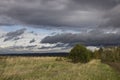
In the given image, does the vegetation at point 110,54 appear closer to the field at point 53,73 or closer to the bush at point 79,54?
the bush at point 79,54

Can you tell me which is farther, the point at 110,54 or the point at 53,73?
the point at 110,54

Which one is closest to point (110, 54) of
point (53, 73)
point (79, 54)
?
point (79, 54)

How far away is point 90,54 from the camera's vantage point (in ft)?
261

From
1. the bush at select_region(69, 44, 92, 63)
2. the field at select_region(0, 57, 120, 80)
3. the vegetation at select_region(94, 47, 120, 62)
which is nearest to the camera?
the field at select_region(0, 57, 120, 80)

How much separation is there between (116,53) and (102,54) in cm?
680

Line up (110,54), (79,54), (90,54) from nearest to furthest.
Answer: (79,54) → (90,54) → (110,54)

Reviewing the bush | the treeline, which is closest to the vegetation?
the treeline

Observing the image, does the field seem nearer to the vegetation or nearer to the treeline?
the treeline

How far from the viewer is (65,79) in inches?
915

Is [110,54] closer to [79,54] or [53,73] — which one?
Answer: [79,54]

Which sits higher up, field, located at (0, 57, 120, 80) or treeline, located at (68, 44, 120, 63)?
treeline, located at (68, 44, 120, 63)

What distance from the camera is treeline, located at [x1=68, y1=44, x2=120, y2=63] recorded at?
64.5 meters

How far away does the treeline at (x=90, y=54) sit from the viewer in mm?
64500

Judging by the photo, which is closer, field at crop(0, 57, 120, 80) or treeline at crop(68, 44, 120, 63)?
field at crop(0, 57, 120, 80)
